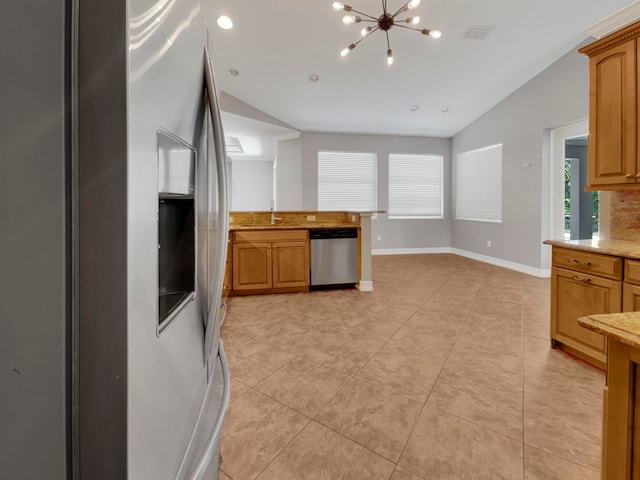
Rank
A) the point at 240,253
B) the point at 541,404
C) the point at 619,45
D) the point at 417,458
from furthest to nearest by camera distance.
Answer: the point at 240,253 < the point at 619,45 < the point at 541,404 < the point at 417,458

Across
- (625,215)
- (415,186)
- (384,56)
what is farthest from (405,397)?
(415,186)

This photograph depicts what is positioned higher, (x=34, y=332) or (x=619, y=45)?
(x=619, y=45)

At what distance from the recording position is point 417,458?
143 cm

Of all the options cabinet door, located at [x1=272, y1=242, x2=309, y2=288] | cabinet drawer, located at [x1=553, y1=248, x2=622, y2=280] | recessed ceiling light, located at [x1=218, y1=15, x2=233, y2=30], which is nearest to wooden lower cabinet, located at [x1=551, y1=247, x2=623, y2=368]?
cabinet drawer, located at [x1=553, y1=248, x2=622, y2=280]

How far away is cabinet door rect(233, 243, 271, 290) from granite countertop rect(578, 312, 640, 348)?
350 centimetres

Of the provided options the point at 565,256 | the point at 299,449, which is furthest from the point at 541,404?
the point at 299,449

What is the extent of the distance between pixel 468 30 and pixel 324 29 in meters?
1.93

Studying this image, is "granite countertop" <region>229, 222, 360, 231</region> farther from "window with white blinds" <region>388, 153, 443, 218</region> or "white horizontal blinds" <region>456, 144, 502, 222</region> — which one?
"white horizontal blinds" <region>456, 144, 502, 222</region>

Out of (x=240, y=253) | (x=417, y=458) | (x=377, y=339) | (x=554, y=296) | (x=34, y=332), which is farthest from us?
(x=240, y=253)

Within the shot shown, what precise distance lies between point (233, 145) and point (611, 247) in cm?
757

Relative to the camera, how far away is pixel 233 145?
798 cm

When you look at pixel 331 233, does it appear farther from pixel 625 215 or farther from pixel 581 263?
pixel 625 215

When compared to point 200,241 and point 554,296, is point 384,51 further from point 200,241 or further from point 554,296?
point 200,241

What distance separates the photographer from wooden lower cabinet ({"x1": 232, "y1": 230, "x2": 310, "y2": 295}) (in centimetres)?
403
